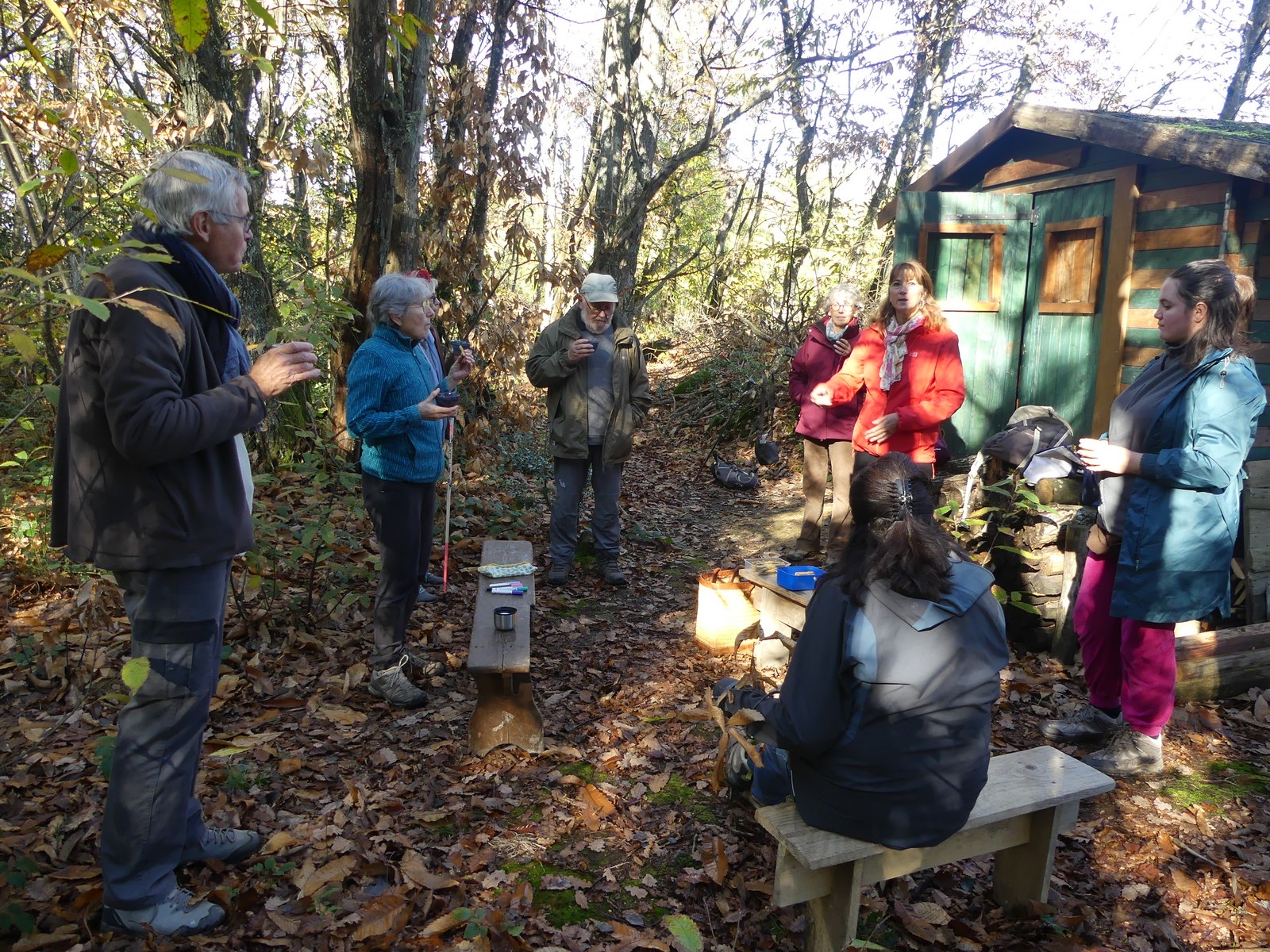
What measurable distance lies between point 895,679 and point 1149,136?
18.8ft

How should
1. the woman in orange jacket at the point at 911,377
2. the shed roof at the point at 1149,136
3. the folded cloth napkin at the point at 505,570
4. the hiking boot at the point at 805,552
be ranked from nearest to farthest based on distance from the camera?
the folded cloth napkin at the point at 505,570, the woman in orange jacket at the point at 911,377, the shed roof at the point at 1149,136, the hiking boot at the point at 805,552

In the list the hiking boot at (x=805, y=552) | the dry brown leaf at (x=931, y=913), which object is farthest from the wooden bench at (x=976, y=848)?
the hiking boot at (x=805, y=552)

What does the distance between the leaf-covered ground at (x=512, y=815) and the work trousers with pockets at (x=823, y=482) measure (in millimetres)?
1691

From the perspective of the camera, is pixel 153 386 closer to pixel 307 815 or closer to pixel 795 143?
pixel 307 815

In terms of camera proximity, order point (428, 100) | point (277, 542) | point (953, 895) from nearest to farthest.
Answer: point (953, 895) < point (277, 542) < point (428, 100)

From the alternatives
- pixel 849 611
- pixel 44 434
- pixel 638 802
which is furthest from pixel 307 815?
pixel 44 434

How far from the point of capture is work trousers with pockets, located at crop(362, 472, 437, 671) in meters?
3.97

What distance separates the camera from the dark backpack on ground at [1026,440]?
18.7 ft

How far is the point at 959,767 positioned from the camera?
2412 millimetres

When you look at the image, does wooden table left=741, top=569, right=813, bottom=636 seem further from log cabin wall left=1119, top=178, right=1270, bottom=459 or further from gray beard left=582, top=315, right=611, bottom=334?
log cabin wall left=1119, top=178, right=1270, bottom=459

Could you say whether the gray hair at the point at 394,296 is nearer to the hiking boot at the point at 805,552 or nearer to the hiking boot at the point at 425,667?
the hiking boot at the point at 425,667

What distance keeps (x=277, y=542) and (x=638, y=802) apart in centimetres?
289

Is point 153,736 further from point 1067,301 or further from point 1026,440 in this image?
point 1067,301

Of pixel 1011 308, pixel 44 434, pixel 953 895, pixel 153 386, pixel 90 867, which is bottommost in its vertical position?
pixel 953 895
